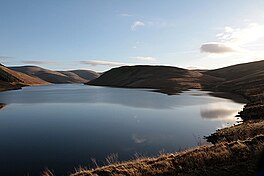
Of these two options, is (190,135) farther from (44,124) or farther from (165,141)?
(44,124)

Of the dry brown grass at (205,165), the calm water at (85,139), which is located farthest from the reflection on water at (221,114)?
the dry brown grass at (205,165)

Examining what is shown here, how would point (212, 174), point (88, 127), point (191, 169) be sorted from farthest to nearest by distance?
point (88, 127), point (191, 169), point (212, 174)

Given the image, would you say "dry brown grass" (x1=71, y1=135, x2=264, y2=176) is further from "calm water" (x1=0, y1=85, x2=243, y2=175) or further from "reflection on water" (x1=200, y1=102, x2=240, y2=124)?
"reflection on water" (x1=200, y1=102, x2=240, y2=124)

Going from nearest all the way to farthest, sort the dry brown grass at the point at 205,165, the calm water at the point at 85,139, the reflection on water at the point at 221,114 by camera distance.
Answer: the dry brown grass at the point at 205,165 → the calm water at the point at 85,139 → the reflection on water at the point at 221,114

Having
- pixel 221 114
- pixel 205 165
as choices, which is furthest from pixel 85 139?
pixel 221 114

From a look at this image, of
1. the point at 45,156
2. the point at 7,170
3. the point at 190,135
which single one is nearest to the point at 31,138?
the point at 45,156

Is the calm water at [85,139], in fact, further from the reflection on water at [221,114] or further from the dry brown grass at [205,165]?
the dry brown grass at [205,165]

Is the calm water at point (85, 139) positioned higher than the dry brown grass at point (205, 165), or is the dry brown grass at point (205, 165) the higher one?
the dry brown grass at point (205, 165)

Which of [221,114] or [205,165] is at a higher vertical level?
[205,165]

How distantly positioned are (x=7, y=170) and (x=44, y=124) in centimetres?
1889

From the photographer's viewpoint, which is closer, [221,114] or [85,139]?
[85,139]

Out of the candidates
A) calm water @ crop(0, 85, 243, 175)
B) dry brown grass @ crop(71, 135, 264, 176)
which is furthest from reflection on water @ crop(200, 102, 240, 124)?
dry brown grass @ crop(71, 135, 264, 176)

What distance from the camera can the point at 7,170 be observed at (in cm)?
1894

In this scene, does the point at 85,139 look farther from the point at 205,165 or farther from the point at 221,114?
the point at 221,114
